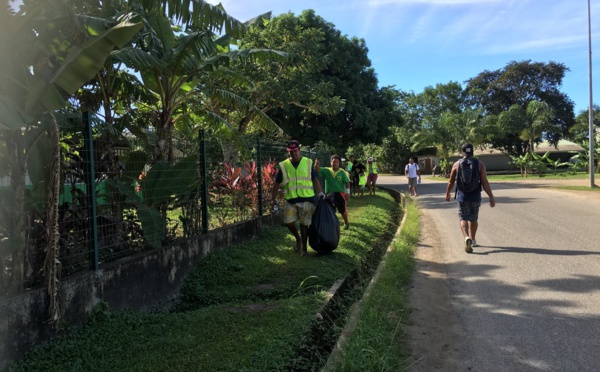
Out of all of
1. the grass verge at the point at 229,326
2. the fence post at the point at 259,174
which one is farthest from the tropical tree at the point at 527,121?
the grass verge at the point at 229,326

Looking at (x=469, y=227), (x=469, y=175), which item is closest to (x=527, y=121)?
(x=469, y=227)

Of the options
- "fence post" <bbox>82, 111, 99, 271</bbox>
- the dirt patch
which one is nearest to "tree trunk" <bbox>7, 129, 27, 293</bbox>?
"fence post" <bbox>82, 111, 99, 271</bbox>

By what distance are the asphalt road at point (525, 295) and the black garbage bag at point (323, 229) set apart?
1.73 m

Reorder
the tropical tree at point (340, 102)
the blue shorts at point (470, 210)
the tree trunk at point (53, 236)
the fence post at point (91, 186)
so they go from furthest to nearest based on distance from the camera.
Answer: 1. the tropical tree at point (340, 102)
2. the blue shorts at point (470, 210)
3. the fence post at point (91, 186)
4. the tree trunk at point (53, 236)

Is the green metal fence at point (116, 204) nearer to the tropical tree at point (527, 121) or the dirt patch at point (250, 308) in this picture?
the dirt patch at point (250, 308)

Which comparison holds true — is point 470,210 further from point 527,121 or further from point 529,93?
point 529,93

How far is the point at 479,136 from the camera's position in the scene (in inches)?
1535

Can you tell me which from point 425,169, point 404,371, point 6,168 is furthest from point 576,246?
point 425,169

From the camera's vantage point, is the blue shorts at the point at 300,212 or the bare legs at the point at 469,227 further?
the bare legs at the point at 469,227

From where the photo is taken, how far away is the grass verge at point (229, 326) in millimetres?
3439

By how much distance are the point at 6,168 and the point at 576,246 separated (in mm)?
7964

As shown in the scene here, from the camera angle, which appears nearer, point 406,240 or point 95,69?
point 95,69

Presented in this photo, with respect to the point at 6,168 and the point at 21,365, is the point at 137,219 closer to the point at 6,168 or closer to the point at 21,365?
the point at 6,168

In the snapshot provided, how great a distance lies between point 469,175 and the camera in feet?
23.2
